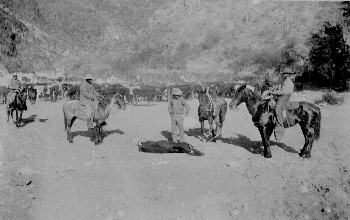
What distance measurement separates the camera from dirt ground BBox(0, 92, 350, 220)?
7.65m

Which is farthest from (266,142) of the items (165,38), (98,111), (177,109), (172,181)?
(165,38)

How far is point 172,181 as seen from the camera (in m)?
9.29

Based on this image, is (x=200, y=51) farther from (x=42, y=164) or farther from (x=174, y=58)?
(x=42, y=164)

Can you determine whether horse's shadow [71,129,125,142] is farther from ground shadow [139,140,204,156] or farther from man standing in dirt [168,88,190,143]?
man standing in dirt [168,88,190,143]

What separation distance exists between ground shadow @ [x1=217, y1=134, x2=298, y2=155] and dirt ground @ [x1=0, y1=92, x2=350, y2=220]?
3 cm

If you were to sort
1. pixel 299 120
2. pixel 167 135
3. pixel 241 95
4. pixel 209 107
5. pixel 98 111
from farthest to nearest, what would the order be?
pixel 167 135 → pixel 209 107 → pixel 98 111 → pixel 241 95 → pixel 299 120

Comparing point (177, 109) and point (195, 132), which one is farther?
point (195, 132)

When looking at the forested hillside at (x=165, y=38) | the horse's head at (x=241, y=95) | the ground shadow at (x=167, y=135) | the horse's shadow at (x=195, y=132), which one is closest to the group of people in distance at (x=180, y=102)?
the horse's head at (x=241, y=95)

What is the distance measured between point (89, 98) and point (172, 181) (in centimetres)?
570

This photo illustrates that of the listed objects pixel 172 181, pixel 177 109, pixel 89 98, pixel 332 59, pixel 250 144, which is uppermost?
pixel 332 59

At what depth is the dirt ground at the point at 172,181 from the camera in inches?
301

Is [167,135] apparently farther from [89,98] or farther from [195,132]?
[89,98]

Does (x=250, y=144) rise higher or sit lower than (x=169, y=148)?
lower

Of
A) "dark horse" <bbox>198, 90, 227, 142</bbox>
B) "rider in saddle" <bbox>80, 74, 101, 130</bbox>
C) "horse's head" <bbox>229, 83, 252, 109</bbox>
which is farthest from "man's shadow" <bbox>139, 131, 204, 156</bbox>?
"rider in saddle" <bbox>80, 74, 101, 130</bbox>
